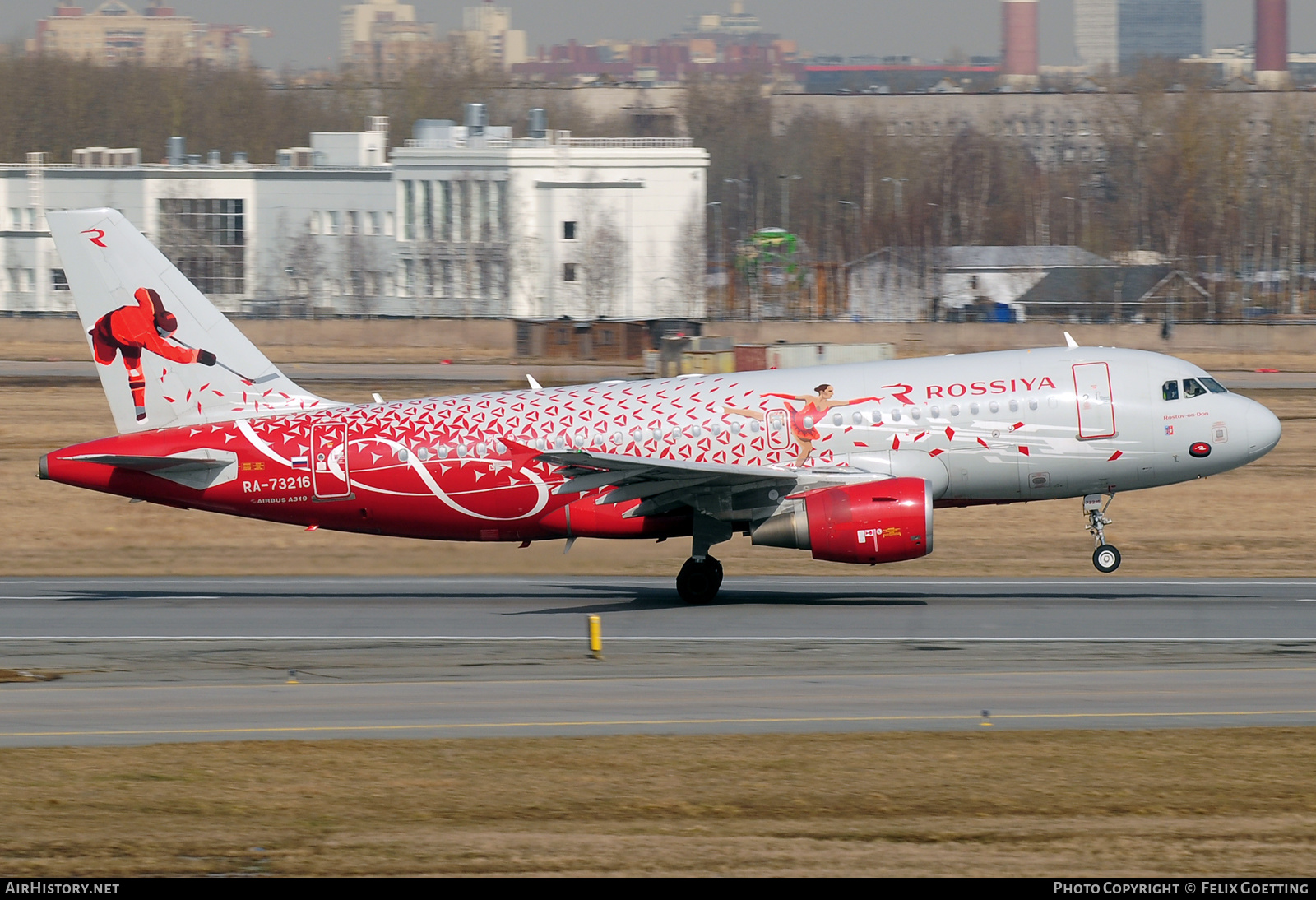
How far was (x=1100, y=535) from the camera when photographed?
2925cm

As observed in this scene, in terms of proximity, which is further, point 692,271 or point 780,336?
point 692,271

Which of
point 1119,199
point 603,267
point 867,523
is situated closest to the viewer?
point 867,523

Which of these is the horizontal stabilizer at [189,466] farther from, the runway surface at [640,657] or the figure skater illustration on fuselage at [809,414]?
the figure skater illustration on fuselage at [809,414]

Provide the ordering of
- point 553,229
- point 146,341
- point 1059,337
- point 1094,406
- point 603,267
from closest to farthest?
point 1094,406, point 146,341, point 1059,337, point 603,267, point 553,229

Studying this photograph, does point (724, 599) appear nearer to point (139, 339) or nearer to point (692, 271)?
point (139, 339)

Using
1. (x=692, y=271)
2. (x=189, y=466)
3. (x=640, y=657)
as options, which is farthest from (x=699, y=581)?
(x=692, y=271)

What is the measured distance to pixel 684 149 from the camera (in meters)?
136

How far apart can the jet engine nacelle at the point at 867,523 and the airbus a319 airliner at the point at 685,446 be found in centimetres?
16

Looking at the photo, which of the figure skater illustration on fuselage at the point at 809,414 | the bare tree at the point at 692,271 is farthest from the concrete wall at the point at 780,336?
the figure skater illustration on fuselage at the point at 809,414

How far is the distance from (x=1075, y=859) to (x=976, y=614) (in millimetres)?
14608

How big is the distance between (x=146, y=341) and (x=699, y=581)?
37.5 ft

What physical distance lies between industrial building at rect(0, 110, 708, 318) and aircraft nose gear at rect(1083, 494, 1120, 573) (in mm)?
101193

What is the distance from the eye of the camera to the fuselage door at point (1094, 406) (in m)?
28.9
